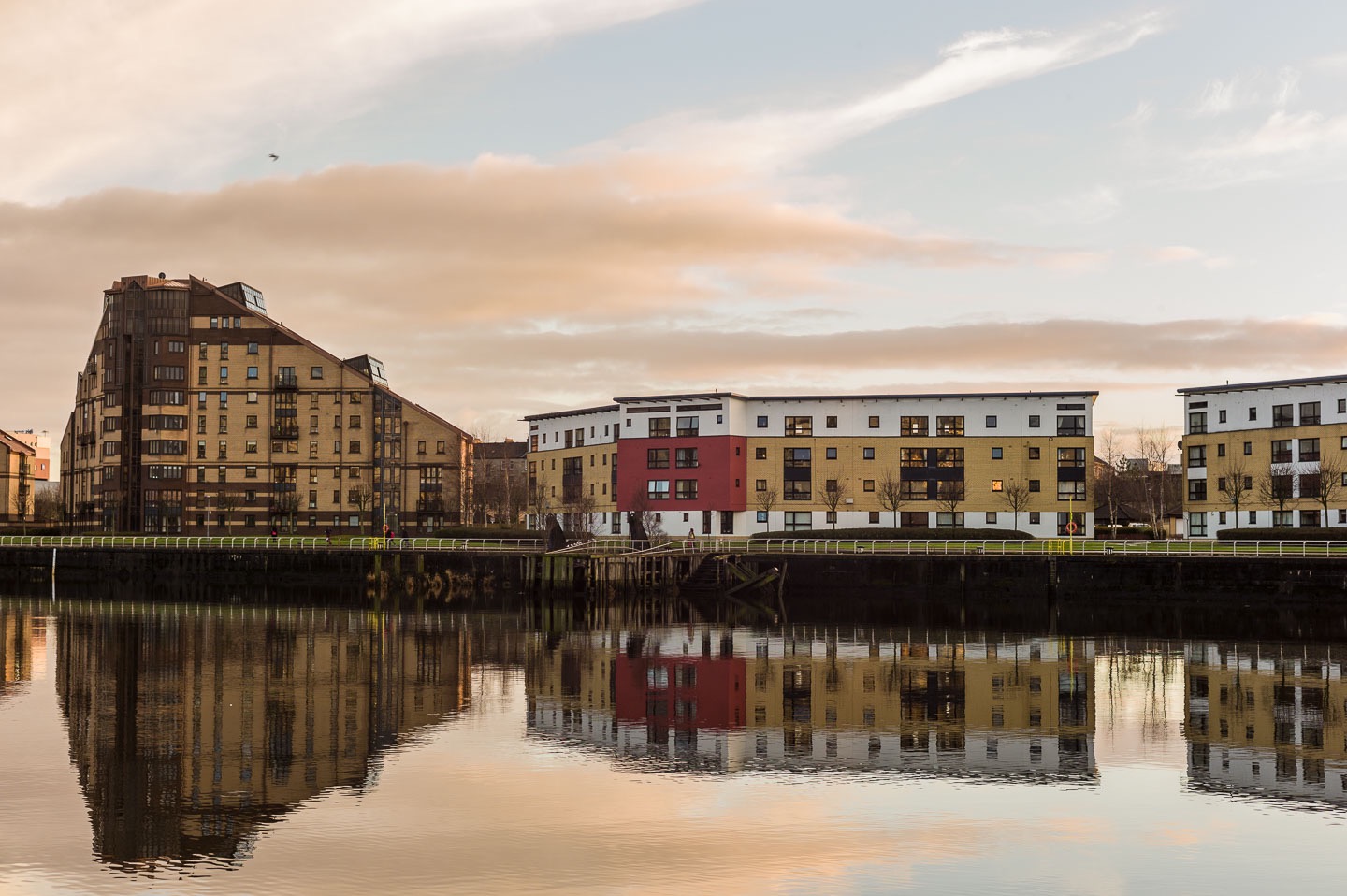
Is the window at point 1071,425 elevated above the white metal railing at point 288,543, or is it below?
above

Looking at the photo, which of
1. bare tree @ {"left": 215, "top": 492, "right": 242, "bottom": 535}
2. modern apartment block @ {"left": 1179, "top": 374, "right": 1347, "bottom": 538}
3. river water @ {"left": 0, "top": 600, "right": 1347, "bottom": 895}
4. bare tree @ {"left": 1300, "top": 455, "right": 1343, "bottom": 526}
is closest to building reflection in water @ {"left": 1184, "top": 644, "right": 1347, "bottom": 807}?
river water @ {"left": 0, "top": 600, "right": 1347, "bottom": 895}

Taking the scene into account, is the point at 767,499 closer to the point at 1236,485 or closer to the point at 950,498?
the point at 950,498

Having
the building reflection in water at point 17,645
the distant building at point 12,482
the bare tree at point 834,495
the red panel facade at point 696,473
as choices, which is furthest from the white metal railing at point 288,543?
the distant building at point 12,482

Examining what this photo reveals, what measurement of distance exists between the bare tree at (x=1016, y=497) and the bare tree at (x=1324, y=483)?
2008cm

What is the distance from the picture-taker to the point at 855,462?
356 feet

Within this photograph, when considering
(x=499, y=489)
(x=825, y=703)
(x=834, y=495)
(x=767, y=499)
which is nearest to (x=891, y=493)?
(x=834, y=495)

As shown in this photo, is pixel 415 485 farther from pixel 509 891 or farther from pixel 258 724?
→ pixel 509 891

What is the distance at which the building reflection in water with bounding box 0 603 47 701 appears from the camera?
41812 millimetres

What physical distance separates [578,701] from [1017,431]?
7517 centimetres

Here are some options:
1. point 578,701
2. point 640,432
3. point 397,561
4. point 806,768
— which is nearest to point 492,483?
point 640,432

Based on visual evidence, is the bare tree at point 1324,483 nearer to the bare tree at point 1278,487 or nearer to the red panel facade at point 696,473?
the bare tree at point 1278,487

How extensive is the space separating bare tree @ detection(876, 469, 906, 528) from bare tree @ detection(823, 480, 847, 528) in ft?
9.81

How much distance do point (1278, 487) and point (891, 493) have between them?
93.3ft

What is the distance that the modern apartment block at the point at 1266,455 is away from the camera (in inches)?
3809
